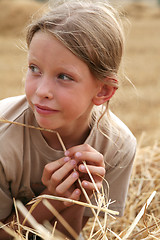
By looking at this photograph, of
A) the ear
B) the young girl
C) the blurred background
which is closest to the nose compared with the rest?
the young girl

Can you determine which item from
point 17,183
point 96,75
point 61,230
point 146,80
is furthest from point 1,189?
point 146,80

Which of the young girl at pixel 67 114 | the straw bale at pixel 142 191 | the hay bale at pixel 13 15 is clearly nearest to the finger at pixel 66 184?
the young girl at pixel 67 114

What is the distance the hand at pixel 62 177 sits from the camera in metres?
1.62

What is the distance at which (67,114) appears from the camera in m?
1.57

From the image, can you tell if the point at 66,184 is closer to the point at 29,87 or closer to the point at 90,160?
the point at 90,160

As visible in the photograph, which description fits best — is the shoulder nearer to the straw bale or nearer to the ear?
the ear

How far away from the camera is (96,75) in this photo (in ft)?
5.27

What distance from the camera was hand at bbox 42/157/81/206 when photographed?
63.7 inches

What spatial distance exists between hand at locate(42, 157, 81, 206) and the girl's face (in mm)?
178

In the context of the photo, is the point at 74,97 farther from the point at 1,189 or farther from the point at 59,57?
the point at 1,189

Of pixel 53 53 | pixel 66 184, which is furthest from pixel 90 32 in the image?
pixel 66 184

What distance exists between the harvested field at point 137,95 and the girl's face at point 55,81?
33 cm

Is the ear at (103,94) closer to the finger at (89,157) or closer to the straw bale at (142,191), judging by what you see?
the finger at (89,157)

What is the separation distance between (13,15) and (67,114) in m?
10.7
